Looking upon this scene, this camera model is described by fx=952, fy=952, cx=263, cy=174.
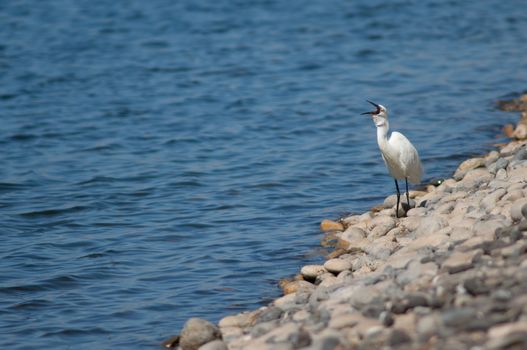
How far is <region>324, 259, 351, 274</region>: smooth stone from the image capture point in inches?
338

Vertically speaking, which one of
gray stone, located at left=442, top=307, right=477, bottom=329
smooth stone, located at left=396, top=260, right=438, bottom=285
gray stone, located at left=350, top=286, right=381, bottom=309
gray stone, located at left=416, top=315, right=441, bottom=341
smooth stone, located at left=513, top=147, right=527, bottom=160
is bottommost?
smooth stone, located at left=513, top=147, right=527, bottom=160

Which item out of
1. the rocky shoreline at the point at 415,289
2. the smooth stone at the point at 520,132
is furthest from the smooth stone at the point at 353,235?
the smooth stone at the point at 520,132

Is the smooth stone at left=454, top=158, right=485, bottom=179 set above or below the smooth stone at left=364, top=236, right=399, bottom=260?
below

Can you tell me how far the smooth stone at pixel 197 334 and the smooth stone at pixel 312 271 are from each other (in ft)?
5.73

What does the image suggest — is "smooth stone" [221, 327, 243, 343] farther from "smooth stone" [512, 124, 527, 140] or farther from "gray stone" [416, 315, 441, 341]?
"smooth stone" [512, 124, 527, 140]

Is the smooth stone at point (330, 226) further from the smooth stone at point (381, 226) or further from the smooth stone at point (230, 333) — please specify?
the smooth stone at point (230, 333)

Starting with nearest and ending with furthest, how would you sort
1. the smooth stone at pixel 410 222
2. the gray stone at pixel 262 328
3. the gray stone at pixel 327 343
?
the gray stone at pixel 327 343 → the gray stone at pixel 262 328 → the smooth stone at pixel 410 222

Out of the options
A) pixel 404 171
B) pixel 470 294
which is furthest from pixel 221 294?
pixel 470 294

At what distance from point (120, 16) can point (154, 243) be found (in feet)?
53.0

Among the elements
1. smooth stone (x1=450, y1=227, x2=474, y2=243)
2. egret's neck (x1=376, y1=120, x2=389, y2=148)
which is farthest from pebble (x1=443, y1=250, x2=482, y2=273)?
egret's neck (x1=376, y1=120, x2=389, y2=148)

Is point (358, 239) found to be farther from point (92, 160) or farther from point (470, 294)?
point (92, 160)

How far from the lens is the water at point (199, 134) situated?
9.12 m

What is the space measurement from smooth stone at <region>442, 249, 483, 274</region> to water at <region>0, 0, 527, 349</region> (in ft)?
7.68

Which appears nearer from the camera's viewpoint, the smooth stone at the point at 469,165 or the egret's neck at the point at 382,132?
the egret's neck at the point at 382,132
